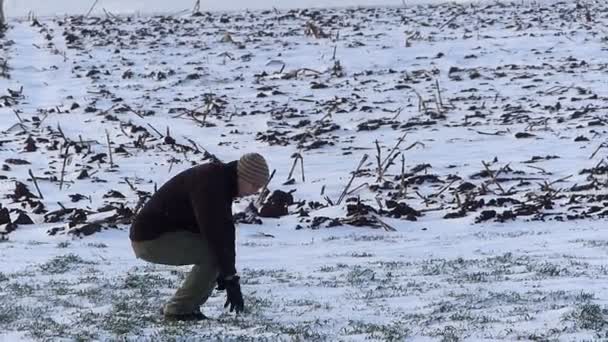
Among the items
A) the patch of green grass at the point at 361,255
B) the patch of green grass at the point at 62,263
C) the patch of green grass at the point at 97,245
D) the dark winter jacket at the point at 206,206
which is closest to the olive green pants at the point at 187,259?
the dark winter jacket at the point at 206,206

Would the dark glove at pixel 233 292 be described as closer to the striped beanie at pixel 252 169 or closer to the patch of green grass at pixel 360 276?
the striped beanie at pixel 252 169

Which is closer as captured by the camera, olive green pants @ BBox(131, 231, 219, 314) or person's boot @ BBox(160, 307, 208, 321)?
olive green pants @ BBox(131, 231, 219, 314)

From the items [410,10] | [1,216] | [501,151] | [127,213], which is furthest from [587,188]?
[410,10]

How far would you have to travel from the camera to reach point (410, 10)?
123 feet

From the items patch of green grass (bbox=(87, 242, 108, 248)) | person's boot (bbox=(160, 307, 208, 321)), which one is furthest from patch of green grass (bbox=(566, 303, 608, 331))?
patch of green grass (bbox=(87, 242, 108, 248))

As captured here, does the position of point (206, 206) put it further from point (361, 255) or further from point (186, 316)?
point (361, 255)

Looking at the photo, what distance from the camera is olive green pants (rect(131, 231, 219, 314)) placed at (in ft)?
24.8

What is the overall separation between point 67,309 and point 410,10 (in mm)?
30242

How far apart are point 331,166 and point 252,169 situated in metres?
9.89

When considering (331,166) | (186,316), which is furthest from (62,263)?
(331,166)

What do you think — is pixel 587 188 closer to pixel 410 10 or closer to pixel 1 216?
pixel 1 216

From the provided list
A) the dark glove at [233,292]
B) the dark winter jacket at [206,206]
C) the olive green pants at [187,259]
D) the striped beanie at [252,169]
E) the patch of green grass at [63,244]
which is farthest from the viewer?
the patch of green grass at [63,244]

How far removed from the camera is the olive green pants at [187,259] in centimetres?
756

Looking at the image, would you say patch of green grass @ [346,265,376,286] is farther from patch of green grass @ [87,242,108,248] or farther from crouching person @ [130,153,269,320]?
patch of green grass @ [87,242,108,248]
